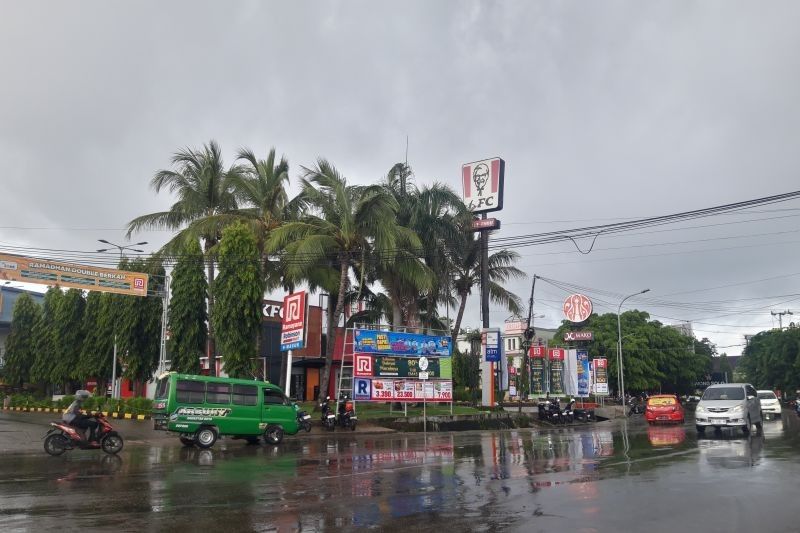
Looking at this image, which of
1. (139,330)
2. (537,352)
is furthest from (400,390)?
(139,330)

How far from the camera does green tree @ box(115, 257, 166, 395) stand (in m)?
35.4

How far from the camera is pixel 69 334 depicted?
42.1 meters

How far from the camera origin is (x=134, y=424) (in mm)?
27344

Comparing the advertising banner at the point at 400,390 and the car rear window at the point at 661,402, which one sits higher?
the advertising banner at the point at 400,390

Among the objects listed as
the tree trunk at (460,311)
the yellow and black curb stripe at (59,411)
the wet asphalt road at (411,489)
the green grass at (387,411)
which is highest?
the tree trunk at (460,311)

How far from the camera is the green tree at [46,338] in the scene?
44125mm

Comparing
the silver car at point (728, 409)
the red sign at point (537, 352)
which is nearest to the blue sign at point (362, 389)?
the silver car at point (728, 409)

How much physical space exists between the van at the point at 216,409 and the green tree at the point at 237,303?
6.34 m

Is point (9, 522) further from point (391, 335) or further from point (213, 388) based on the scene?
point (391, 335)

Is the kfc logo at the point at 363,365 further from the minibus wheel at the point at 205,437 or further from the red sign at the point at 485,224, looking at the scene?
the red sign at the point at 485,224

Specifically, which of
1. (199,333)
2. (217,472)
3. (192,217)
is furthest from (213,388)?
(192,217)

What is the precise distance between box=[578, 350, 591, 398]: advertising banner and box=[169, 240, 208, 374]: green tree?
27.0 m

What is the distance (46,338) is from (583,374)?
38730 mm

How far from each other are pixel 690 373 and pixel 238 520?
63899 millimetres
